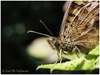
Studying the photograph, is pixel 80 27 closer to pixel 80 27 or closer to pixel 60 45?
pixel 80 27

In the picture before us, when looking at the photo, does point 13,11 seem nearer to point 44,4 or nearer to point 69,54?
point 44,4

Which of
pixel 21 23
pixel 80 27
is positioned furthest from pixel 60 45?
pixel 21 23

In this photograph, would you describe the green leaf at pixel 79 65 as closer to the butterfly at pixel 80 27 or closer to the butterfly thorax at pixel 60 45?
the butterfly at pixel 80 27

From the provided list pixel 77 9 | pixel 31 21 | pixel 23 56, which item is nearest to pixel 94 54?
pixel 77 9

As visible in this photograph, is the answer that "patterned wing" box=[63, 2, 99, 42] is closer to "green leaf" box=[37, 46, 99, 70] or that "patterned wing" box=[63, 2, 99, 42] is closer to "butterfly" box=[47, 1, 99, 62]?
"butterfly" box=[47, 1, 99, 62]

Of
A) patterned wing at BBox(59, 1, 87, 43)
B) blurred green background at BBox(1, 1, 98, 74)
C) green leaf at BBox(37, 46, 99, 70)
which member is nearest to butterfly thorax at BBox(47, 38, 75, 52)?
patterned wing at BBox(59, 1, 87, 43)

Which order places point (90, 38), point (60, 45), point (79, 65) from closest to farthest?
point (79, 65) → point (90, 38) → point (60, 45)

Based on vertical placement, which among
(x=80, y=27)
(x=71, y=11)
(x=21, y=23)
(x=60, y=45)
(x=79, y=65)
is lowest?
(x=79, y=65)
